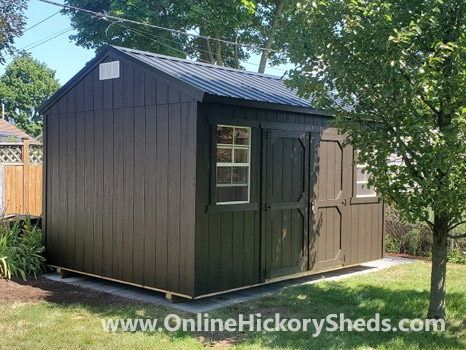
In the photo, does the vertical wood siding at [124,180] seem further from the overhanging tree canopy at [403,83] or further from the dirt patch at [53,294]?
the overhanging tree canopy at [403,83]

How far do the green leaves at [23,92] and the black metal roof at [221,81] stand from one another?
37.2m

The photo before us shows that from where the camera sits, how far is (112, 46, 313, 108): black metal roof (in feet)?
21.4

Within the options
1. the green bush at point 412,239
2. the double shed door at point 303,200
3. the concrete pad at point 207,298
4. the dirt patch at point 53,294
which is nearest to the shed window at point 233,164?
the double shed door at point 303,200

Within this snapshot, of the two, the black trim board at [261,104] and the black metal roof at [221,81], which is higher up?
the black metal roof at [221,81]

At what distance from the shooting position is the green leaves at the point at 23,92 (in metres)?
42.4

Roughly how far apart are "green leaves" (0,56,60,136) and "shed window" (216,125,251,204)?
3855 centimetres

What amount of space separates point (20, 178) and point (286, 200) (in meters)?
6.78

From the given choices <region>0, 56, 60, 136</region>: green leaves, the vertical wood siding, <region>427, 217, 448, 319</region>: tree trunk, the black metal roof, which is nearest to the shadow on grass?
<region>427, 217, 448, 319</region>: tree trunk

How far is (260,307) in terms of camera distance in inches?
240

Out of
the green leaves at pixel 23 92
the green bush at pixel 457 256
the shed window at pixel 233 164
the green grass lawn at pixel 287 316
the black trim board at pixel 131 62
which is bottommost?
the green grass lawn at pixel 287 316

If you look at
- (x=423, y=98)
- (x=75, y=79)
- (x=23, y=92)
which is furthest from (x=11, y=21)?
(x=23, y=92)

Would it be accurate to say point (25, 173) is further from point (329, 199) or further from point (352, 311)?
point (352, 311)

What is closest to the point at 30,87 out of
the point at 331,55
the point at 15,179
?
the point at 15,179

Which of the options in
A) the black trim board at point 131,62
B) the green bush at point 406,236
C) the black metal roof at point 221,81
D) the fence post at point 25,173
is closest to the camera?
the black trim board at point 131,62
